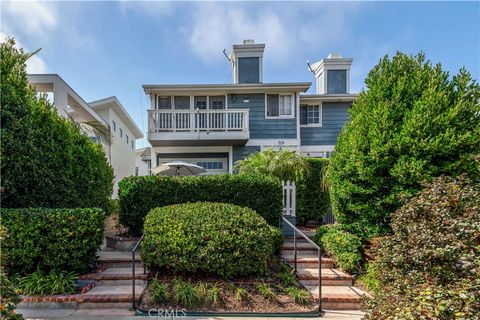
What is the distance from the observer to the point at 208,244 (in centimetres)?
440

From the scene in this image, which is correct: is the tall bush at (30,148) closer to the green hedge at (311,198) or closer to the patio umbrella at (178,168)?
the patio umbrella at (178,168)

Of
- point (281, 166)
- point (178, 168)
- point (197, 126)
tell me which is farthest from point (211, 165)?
point (281, 166)

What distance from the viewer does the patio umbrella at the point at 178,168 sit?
8.40m

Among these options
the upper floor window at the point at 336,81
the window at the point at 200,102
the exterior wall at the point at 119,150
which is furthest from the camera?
the upper floor window at the point at 336,81

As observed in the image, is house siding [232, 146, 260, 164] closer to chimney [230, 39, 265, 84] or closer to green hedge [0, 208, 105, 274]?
chimney [230, 39, 265, 84]

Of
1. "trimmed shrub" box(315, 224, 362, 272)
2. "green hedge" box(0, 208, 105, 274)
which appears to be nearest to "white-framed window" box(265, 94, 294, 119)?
"trimmed shrub" box(315, 224, 362, 272)

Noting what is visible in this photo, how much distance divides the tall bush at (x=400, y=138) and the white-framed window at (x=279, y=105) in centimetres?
664

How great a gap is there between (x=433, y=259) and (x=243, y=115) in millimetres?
8914

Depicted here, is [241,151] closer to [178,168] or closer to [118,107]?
[178,168]

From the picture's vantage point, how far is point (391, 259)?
344 centimetres

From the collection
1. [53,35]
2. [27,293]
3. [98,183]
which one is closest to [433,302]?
[27,293]

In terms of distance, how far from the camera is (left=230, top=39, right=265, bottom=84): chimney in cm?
1257

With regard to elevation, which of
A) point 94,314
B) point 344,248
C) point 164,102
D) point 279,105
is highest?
point 164,102

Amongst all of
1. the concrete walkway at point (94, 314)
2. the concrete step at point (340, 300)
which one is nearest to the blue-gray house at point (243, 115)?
the concrete step at point (340, 300)
